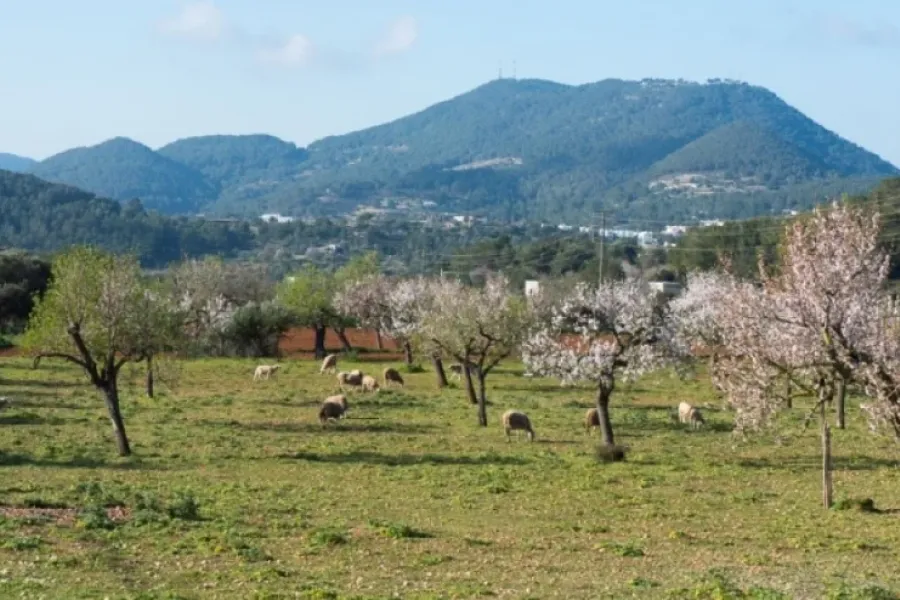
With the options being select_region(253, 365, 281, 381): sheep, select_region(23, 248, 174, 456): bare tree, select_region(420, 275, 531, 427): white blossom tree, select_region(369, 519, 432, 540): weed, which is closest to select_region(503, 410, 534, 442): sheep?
select_region(420, 275, 531, 427): white blossom tree

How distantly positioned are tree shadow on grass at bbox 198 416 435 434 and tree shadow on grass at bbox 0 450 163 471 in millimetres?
9892

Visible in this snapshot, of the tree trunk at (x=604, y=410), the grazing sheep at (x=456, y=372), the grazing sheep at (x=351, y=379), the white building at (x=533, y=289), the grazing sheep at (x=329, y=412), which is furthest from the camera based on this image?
the white building at (x=533, y=289)

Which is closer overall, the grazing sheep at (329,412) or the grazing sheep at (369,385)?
the grazing sheep at (329,412)

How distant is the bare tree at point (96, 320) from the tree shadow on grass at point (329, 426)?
6026mm

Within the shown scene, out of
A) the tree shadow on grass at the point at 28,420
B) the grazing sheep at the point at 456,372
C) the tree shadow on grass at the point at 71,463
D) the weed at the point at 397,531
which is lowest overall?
the grazing sheep at the point at 456,372

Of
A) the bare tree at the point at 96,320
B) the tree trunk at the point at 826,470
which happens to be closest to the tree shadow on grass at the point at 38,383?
the bare tree at the point at 96,320

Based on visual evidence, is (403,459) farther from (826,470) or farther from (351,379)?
(351,379)

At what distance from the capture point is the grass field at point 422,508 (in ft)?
64.0

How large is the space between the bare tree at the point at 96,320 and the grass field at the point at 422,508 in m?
2.63

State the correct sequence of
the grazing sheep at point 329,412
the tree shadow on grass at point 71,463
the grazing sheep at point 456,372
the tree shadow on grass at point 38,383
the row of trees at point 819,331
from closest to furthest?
the row of trees at point 819,331 < the tree shadow on grass at point 71,463 < the grazing sheep at point 329,412 < the tree shadow on grass at point 38,383 < the grazing sheep at point 456,372

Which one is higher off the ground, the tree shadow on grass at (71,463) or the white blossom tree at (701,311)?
the white blossom tree at (701,311)

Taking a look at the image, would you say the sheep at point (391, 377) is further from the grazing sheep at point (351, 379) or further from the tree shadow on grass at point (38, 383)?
the tree shadow on grass at point (38, 383)

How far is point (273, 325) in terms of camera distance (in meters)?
95.0

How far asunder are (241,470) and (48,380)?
3485 centimetres
